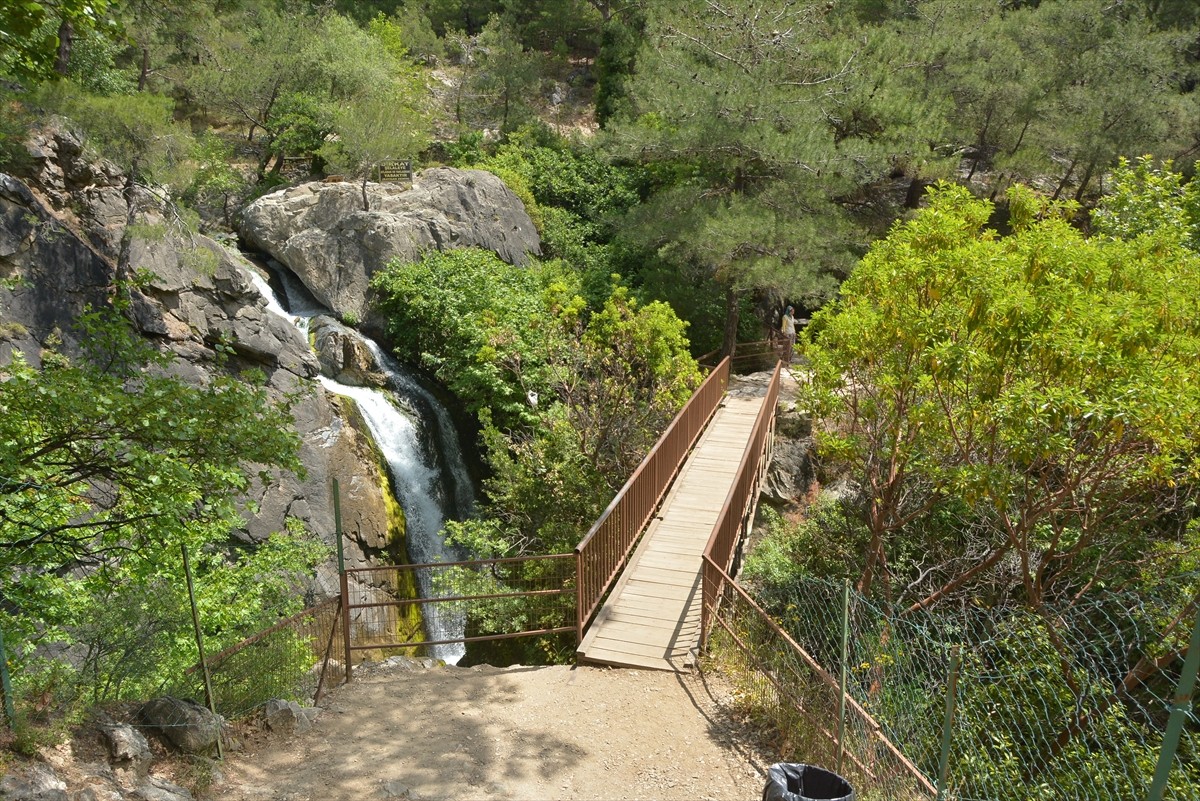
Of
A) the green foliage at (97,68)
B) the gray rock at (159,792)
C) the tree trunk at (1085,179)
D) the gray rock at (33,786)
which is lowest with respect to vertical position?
the gray rock at (159,792)

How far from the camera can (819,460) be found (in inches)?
705

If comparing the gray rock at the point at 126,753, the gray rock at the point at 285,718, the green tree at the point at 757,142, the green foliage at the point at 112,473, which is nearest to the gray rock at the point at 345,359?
the green tree at the point at 757,142

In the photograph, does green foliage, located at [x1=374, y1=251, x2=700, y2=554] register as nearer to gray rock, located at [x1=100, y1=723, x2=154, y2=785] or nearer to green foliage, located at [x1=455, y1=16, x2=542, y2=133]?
gray rock, located at [x1=100, y1=723, x2=154, y2=785]

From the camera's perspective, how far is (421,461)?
16.5m

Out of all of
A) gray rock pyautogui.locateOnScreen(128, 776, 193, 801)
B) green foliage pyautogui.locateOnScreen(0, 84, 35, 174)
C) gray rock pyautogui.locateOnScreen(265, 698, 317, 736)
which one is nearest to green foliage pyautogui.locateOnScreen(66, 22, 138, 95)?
green foliage pyautogui.locateOnScreen(0, 84, 35, 174)

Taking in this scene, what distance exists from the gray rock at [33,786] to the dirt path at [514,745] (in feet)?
4.65

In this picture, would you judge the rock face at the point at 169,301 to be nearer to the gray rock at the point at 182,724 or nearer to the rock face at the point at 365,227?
the rock face at the point at 365,227

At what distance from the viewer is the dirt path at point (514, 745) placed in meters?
6.44

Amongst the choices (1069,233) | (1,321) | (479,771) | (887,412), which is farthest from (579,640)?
(1,321)

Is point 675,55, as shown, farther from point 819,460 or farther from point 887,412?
point 887,412

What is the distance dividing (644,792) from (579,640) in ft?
8.68

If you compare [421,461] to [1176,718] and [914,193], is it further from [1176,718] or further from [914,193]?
[914,193]

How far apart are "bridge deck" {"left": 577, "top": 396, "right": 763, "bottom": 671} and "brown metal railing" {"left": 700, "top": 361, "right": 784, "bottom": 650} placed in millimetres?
375

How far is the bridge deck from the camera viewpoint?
8.89m
